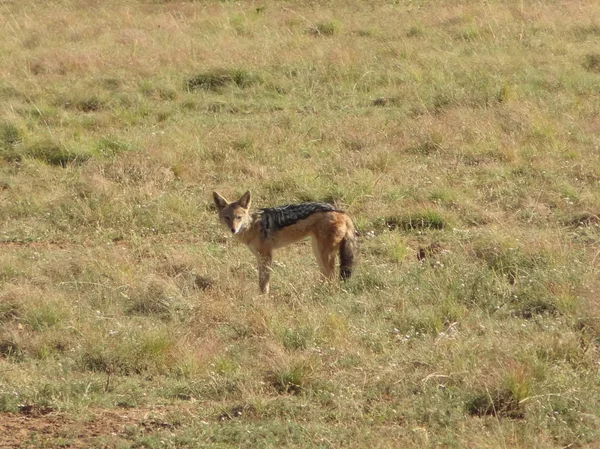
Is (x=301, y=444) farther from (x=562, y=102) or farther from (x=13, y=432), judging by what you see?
(x=562, y=102)

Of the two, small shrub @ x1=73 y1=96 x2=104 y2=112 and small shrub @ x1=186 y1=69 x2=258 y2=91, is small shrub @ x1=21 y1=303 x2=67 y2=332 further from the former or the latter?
small shrub @ x1=186 y1=69 x2=258 y2=91

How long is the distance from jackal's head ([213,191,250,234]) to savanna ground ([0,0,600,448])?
0.33 metres

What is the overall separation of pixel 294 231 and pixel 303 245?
124cm

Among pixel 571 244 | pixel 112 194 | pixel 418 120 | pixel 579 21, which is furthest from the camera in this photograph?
pixel 579 21

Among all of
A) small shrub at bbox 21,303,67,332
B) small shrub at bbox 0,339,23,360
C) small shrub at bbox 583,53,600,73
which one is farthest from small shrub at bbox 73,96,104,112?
small shrub at bbox 0,339,23,360

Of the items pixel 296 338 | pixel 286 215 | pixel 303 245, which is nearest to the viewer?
pixel 296 338

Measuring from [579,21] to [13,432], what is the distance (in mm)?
14995

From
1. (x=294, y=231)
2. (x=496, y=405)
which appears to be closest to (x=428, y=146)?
(x=294, y=231)

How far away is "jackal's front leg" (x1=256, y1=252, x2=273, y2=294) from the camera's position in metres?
8.54

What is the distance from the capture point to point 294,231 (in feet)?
29.2

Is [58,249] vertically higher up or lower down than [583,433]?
lower down

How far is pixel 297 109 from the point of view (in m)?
14.7

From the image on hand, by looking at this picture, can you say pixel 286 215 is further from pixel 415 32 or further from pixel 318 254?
pixel 415 32

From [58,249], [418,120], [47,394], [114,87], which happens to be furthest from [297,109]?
[47,394]
